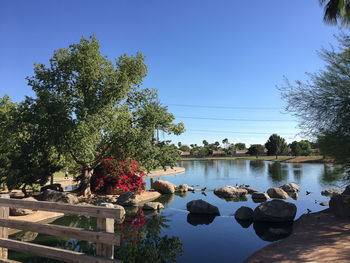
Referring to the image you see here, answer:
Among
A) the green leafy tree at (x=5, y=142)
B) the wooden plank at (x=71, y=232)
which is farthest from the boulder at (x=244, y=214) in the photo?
the green leafy tree at (x=5, y=142)

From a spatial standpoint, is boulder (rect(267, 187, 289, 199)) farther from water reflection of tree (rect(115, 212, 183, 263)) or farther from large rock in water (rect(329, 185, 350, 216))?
water reflection of tree (rect(115, 212, 183, 263))

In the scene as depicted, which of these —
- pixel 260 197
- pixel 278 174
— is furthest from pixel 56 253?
pixel 278 174

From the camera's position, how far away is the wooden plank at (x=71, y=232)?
15.7ft

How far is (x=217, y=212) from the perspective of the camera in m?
15.6

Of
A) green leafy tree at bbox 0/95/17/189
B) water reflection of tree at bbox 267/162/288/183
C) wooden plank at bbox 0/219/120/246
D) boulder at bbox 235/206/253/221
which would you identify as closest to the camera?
wooden plank at bbox 0/219/120/246

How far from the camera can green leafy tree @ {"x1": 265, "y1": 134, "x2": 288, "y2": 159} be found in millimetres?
106887

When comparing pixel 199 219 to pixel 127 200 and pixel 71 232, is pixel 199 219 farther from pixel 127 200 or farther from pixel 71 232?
pixel 71 232

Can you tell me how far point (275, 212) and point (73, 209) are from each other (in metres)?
11.6

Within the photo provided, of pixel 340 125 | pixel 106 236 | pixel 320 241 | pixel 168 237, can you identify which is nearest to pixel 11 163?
pixel 168 237

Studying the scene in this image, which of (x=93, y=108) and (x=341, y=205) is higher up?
(x=93, y=108)

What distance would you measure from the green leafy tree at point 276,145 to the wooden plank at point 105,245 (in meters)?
111

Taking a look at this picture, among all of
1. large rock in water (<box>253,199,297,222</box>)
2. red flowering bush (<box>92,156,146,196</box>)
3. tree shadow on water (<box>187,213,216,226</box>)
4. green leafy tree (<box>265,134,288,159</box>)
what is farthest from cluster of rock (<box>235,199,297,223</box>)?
green leafy tree (<box>265,134,288,159</box>)

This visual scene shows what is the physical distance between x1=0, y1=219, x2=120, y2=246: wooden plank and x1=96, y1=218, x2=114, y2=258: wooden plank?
10 centimetres

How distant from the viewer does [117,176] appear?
2122 cm
